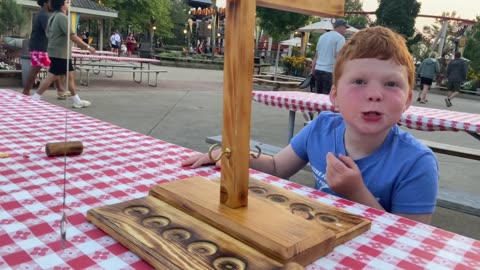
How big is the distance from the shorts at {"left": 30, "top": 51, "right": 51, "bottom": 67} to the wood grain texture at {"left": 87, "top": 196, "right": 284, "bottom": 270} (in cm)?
625

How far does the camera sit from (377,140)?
123 centimetres

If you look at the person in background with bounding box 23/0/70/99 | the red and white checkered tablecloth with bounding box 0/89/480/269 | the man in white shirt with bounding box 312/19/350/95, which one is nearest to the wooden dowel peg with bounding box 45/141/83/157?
the red and white checkered tablecloth with bounding box 0/89/480/269

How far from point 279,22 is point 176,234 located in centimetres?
1451

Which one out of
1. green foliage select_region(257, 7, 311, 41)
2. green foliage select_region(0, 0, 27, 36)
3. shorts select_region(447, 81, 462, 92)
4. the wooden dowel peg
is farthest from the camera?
green foliage select_region(0, 0, 27, 36)

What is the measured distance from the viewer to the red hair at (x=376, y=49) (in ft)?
3.42

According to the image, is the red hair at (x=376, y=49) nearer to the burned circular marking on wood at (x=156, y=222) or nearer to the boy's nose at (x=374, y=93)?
the boy's nose at (x=374, y=93)

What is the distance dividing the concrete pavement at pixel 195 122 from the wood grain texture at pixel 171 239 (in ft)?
8.38

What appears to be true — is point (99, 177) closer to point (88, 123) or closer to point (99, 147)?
point (99, 147)

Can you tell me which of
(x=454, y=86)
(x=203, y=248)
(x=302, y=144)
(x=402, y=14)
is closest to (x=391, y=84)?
(x=302, y=144)

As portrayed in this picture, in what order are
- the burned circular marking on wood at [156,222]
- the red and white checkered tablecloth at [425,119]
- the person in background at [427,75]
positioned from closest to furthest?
the burned circular marking on wood at [156,222], the red and white checkered tablecloth at [425,119], the person in background at [427,75]

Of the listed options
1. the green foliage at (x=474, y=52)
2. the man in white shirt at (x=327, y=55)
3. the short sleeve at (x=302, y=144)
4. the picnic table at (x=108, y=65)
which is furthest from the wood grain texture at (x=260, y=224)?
the green foliage at (x=474, y=52)

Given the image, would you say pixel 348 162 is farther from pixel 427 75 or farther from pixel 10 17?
pixel 10 17

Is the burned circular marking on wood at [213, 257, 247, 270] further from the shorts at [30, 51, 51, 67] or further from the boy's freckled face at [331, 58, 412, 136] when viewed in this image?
the shorts at [30, 51, 51, 67]

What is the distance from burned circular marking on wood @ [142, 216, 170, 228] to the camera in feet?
2.50
